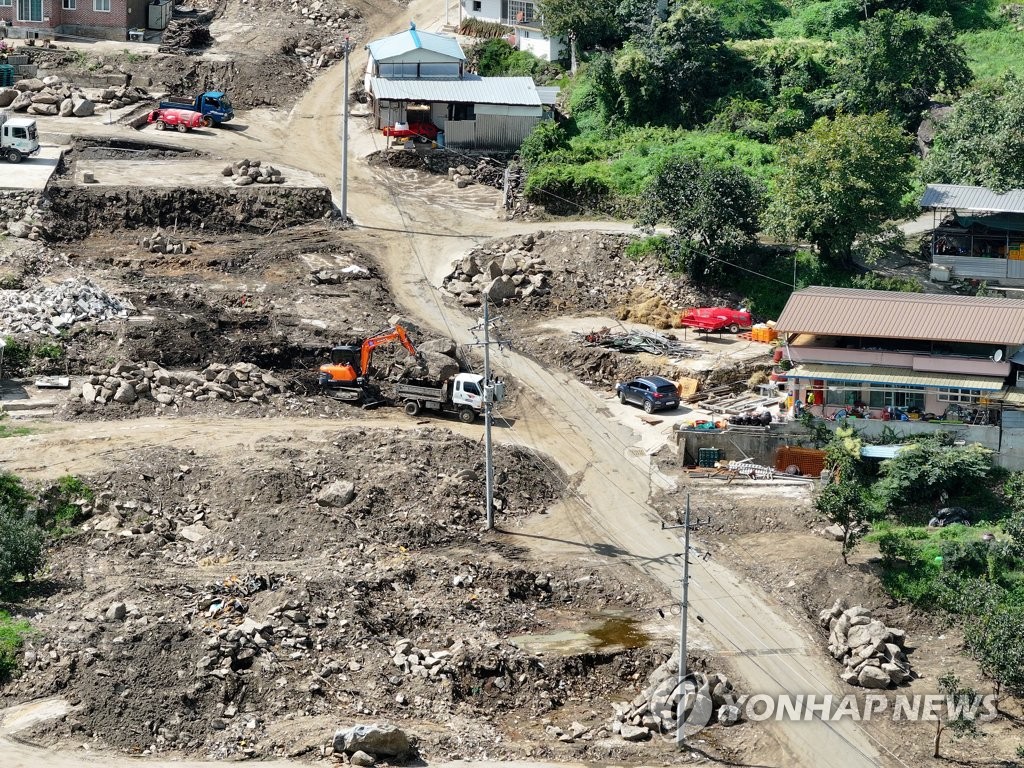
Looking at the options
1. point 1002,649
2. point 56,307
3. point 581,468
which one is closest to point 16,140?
point 56,307

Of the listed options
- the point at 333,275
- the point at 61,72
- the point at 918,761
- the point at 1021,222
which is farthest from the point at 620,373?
the point at 61,72

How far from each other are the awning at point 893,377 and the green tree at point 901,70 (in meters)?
27.6

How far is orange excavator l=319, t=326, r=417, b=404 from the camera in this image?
246 feet

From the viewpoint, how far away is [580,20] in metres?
106

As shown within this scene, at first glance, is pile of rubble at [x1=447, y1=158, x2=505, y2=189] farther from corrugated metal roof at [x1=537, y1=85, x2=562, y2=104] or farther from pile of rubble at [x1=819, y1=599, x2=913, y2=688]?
pile of rubble at [x1=819, y1=599, x2=913, y2=688]

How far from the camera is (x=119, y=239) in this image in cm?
8875

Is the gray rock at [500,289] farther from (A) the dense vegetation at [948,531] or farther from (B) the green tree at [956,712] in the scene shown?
(B) the green tree at [956,712]

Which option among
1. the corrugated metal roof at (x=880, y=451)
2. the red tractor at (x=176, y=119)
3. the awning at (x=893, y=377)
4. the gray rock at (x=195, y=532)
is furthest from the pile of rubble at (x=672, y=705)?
the red tractor at (x=176, y=119)

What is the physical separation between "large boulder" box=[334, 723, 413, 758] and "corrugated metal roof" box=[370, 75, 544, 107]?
178ft

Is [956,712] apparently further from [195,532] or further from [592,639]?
[195,532]

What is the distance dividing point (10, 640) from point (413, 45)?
55852 mm

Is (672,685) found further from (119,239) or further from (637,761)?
(119,239)

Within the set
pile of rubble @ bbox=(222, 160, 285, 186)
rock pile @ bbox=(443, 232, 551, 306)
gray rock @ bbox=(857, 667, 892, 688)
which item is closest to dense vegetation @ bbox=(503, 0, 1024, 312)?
rock pile @ bbox=(443, 232, 551, 306)

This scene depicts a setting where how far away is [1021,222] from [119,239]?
141ft
